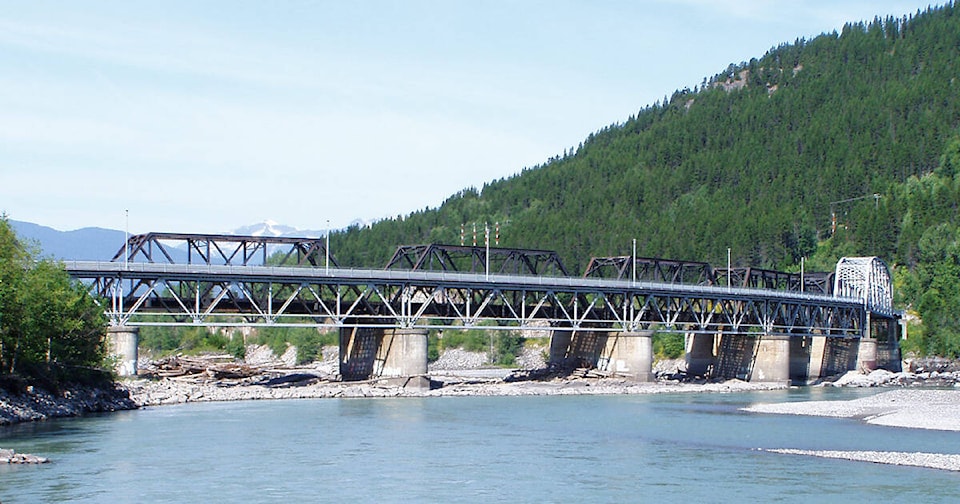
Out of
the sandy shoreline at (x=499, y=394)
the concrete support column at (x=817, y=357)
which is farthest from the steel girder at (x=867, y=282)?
the sandy shoreline at (x=499, y=394)

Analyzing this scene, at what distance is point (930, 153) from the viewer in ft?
649

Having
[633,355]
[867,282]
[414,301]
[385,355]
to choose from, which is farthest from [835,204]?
[385,355]

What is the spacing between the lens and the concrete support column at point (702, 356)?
116 meters

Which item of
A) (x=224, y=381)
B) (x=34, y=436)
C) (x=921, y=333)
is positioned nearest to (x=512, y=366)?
(x=921, y=333)

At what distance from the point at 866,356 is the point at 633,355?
121 ft

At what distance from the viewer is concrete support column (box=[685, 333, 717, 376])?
382 feet

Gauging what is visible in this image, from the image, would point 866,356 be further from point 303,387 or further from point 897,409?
point 303,387

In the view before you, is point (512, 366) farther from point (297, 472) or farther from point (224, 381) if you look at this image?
point (297, 472)

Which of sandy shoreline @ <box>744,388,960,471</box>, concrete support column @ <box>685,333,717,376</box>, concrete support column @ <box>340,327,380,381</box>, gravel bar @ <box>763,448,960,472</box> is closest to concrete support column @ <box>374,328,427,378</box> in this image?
concrete support column @ <box>340,327,380,381</box>

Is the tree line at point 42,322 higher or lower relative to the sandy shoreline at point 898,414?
higher

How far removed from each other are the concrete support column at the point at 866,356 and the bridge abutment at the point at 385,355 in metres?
56.7

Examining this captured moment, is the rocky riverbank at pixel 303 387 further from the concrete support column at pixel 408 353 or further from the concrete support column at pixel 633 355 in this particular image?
the concrete support column at pixel 408 353

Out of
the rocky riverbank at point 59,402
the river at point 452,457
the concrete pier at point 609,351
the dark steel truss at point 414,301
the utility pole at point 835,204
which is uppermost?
the utility pole at point 835,204

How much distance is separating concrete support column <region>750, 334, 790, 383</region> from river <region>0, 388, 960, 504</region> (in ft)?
133
